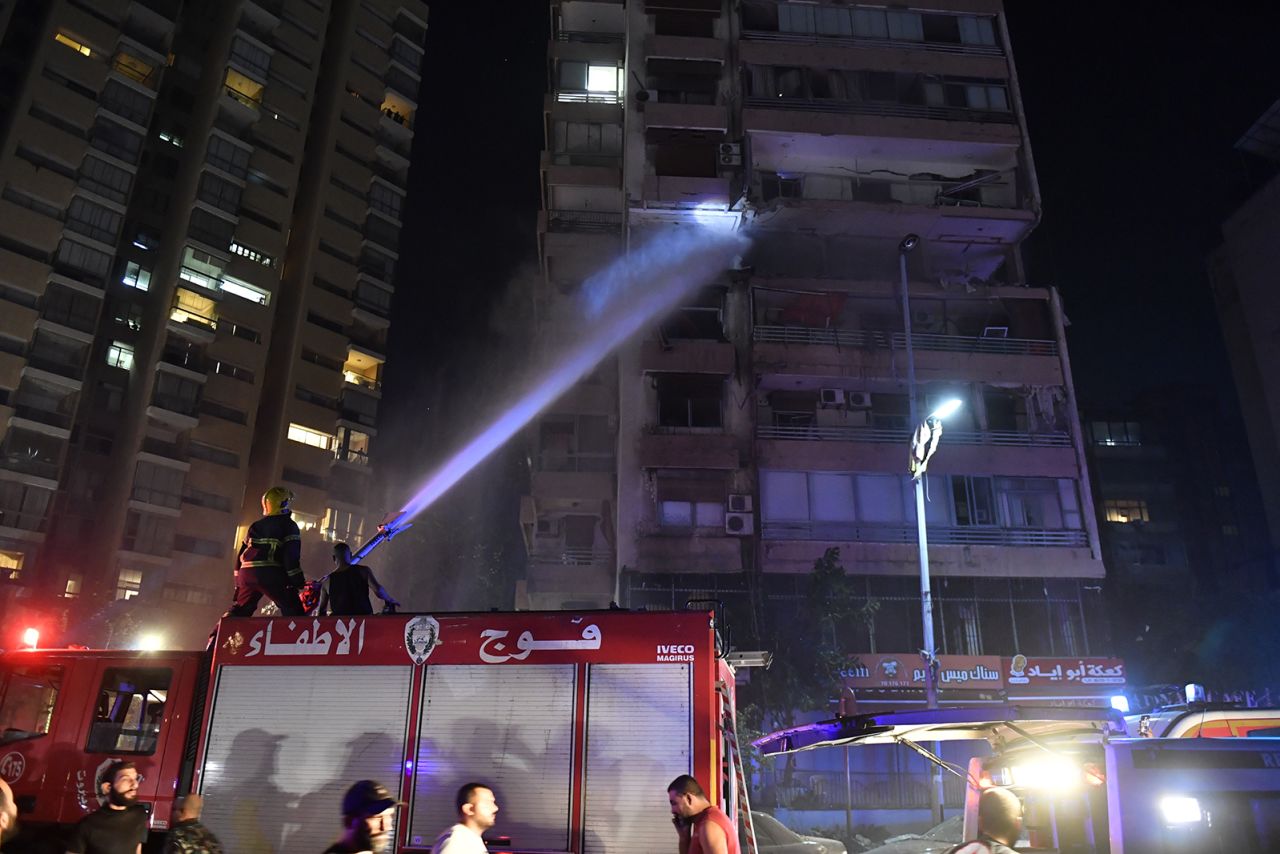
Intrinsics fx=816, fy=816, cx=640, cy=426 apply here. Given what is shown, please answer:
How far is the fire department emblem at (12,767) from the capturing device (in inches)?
288

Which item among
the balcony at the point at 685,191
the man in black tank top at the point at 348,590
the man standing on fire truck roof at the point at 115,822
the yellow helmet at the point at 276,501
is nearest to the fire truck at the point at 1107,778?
the man in black tank top at the point at 348,590

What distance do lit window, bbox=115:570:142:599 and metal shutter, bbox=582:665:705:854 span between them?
41.9 metres

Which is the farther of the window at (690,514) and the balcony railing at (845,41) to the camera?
the balcony railing at (845,41)

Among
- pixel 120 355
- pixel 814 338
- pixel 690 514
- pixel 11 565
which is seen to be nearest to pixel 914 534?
pixel 690 514

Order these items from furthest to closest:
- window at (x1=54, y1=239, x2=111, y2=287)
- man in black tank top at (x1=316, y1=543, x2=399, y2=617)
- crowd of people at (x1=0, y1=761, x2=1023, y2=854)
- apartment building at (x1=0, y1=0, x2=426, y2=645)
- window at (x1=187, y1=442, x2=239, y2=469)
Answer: window at (x1=187, y1=442, x2=239, y2=469)
window at (x1=54, y1=239, x2=111, y2=287)
apartment building at (x1=0, y1=0, x2=426, y2=645)
man in black tank top at (x1=316, y1=543, x2=399, y2=617)
crowd of people at (x1=0, y1=761, x2=1023, y2=854)

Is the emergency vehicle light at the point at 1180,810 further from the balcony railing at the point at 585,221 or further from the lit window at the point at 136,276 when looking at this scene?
the lit window at the point at 136,276

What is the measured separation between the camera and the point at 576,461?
3241 cm

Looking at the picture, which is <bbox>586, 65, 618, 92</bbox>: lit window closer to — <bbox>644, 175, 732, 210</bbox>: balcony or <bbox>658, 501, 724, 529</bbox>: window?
<bbox>644, 175, 732, 210</bbox>: balcony

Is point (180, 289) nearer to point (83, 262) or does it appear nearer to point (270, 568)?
point (83, 262)

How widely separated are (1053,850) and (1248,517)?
2752 inches

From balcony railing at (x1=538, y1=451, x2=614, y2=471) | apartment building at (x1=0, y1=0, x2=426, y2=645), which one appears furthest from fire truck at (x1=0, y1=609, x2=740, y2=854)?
apartment building at (x1=0, y1=0, x2=426, y2=645)

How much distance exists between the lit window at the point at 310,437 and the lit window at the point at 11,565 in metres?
14.5

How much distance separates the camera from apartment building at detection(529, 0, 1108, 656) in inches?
1121

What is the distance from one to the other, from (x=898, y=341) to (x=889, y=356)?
0.78 metres
